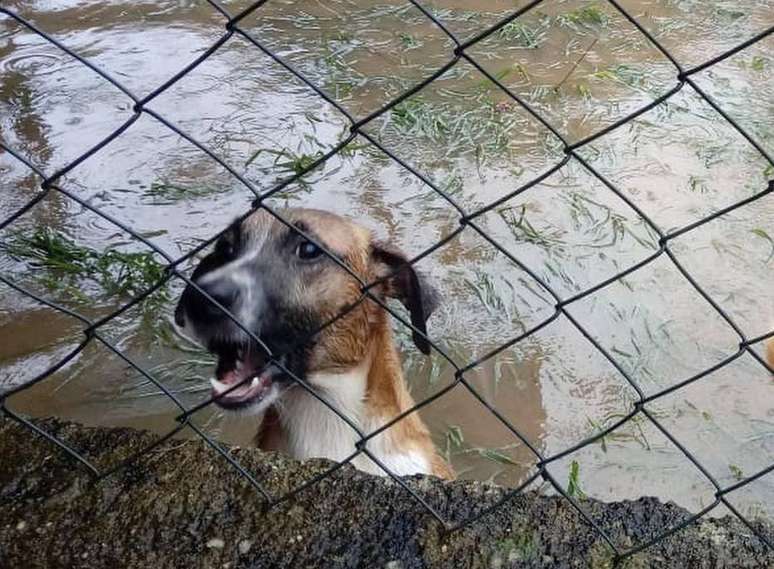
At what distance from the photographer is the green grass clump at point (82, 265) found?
570cm

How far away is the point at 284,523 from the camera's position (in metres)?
2.55

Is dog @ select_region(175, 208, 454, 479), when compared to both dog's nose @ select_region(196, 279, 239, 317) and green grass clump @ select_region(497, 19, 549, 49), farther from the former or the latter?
green grass clump @ select_region(497, 19, 549, 49)

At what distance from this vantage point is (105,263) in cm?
581

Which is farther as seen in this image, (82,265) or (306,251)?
(82,265)

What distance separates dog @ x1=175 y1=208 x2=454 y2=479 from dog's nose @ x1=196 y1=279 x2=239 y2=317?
3.3 inches

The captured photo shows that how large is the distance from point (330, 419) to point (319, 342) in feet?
1.09

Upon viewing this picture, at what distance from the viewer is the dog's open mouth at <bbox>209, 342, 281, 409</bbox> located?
143 inches

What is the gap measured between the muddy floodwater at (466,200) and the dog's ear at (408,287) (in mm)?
729

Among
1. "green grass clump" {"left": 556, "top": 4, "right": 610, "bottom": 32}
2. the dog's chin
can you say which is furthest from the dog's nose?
"green grass clump" {"left": 556, "top": 4, "right": 610, "bottom": 32}

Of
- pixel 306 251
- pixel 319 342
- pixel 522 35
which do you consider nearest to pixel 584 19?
pixel 522 35

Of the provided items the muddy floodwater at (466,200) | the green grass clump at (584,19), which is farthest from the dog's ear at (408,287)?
the green grass clump at (584,19)

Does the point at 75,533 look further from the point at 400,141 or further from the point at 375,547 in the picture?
the point at 400,141

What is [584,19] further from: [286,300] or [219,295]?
[219,295]

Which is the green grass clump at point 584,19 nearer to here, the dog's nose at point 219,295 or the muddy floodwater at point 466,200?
the muddy floodwater at point 466,200
